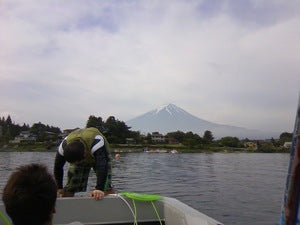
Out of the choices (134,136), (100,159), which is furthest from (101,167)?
(134,136)

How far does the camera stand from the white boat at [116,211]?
13.9 ft

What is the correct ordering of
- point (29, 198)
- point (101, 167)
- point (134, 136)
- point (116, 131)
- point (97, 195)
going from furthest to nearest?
point (134, 136)
point (116, 131)
point (101, 167)
point (97, 195)
point (29, 198)

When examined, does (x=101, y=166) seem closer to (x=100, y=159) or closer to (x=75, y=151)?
(x=100, y=159)

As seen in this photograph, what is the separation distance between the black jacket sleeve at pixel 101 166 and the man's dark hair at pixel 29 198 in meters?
2.78

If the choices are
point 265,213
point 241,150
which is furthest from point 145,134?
point 265,213

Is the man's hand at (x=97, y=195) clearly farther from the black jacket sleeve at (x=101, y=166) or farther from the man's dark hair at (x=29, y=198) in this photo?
the man's dark hair at (x=29, y=198)

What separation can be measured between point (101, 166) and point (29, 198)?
296cm


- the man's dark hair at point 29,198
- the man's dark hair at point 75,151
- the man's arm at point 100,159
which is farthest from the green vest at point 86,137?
the man's dark hair at point 29,198

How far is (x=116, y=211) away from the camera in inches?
173

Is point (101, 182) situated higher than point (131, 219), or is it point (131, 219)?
point (101, 182)

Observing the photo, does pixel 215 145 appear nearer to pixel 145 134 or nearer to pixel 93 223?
pixel 145 134

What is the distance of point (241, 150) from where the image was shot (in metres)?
138

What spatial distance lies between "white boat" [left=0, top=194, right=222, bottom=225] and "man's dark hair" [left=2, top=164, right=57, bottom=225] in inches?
95.9

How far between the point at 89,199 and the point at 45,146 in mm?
118867
